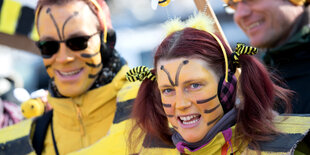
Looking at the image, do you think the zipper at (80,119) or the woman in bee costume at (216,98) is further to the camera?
the zipper at (80,119)

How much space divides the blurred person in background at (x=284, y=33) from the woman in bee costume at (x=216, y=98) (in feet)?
2.11

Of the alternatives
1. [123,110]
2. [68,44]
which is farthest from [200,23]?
[68,44]

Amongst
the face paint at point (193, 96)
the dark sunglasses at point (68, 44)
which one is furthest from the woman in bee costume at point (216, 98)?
the dark sunglasses at point (68, 44)

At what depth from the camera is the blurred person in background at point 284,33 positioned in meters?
2.91

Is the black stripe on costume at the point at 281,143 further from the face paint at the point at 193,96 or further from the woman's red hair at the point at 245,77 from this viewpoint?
the face paint at the point at 193,96

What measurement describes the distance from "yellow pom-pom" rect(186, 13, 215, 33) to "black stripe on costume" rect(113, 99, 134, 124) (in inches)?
30.4

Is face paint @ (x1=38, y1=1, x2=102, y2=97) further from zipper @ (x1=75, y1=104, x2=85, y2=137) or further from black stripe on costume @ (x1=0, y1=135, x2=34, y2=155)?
black stripe on costume @ (x1=0, y1=135, x2=34, y2=155)

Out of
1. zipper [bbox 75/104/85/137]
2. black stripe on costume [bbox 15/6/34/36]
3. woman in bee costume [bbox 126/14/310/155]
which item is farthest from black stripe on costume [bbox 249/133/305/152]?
black stripe on costume [bbox 15/6/34/36]

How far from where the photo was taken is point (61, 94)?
3.07m

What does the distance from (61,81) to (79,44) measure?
0.29 m

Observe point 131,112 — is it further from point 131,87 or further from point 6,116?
point 6,116

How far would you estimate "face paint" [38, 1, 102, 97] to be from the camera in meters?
2.91

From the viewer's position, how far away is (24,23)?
150 inches

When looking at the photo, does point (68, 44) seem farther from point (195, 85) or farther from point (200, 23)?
point (195, 85)
